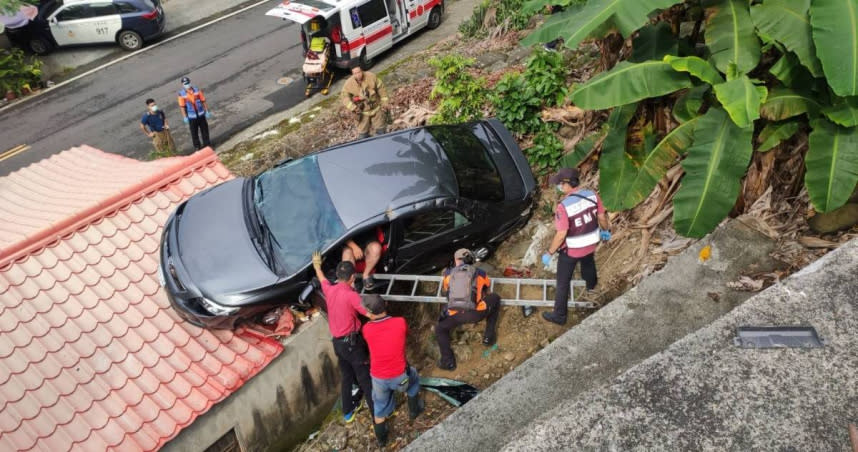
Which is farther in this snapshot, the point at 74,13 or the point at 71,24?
the point at 71,24

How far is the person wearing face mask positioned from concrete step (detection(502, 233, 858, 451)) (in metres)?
10.2

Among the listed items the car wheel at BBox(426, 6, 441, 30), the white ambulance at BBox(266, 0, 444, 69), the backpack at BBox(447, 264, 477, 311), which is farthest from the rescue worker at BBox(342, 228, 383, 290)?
the car wheel at BBox(426, 6, 441, 30)

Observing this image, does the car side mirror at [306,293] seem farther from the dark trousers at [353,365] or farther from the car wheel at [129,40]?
the car wheel at [129,40]

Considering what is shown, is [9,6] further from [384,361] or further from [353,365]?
[384,361]

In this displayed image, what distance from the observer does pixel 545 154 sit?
8336mm

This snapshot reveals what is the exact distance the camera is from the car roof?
21.6 ft

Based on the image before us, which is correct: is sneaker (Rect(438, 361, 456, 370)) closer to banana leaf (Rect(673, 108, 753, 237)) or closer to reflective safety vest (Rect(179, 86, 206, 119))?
banana leaf (Rect(673, 108, 753, 237))

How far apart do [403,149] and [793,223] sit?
13.6 ft

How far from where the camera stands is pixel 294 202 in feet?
22.3

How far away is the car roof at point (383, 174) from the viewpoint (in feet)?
21.6

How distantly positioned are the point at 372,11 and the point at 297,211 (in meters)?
9.59

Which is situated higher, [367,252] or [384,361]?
[367,252]

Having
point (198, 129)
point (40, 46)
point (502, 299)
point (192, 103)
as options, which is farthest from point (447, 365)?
point (40, 46)

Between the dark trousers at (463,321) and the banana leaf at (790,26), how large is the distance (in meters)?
3.39
